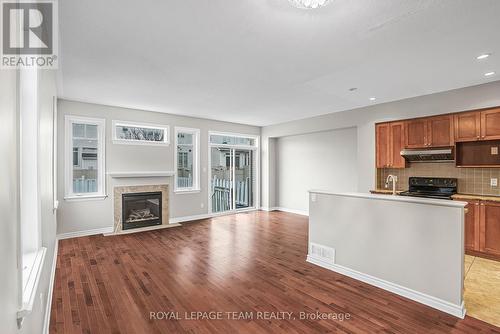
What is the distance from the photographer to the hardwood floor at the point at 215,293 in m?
2.30

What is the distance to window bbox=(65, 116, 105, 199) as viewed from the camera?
503 centimetres

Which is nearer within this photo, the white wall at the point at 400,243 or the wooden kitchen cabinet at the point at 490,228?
the white wall at the point at 400,243

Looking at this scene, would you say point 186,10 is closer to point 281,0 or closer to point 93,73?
point 281,0

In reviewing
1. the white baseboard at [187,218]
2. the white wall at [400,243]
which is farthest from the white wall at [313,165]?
the white wall at [400,243]

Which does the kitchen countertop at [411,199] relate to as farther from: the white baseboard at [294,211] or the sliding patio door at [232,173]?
the sliding patio door at [232,173]

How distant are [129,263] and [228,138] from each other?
460 centimetres

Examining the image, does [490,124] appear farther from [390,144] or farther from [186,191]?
[186,191]

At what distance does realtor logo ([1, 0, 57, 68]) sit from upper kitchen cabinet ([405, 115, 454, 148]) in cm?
555

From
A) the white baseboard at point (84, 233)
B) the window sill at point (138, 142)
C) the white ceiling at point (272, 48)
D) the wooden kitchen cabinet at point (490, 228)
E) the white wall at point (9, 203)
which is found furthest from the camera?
the window sill at point (138, 142)

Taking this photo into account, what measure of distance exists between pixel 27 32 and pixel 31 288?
63.0 inches

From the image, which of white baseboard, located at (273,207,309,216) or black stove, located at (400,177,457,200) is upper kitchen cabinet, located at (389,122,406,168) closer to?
black stove, located at (400,177,457,200)

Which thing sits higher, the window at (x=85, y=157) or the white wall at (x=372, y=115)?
the white wall at (x=372, y=115)

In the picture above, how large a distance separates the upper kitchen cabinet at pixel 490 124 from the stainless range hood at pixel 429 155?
1.76ft

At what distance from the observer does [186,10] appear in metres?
2.15
